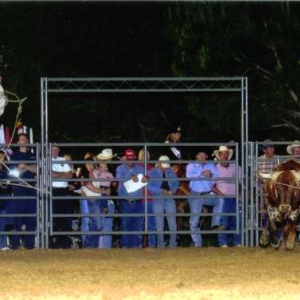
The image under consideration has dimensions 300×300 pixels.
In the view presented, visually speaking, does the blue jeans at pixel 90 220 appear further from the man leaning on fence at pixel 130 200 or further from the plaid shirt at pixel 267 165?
the plaid shirt at pixel 267 165

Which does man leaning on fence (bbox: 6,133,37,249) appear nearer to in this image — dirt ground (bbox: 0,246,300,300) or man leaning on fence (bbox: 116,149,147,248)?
dirt ground (bbox: 0,246,300,300)

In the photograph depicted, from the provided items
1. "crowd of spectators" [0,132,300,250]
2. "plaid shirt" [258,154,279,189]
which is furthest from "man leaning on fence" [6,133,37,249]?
"plaid shirt" [258,154,279,189]

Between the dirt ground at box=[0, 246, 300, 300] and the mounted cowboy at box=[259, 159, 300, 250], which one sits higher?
the mounted cowboy at box=[259, 159, 300, 250]

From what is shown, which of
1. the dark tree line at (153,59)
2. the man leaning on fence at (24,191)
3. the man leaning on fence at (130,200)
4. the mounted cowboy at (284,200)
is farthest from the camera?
the dark tree line at (153,59)

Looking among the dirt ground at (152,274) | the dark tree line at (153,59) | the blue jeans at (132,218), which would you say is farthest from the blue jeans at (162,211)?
the dark tree line at (153,59)

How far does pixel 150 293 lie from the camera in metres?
9.18

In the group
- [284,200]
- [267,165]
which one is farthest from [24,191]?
[284,200]

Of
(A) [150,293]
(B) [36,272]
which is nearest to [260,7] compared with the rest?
(B) [36,272]

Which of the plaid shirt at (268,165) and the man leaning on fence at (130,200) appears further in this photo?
the plaid shirt at (268,165)

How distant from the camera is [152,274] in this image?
1112 centimetres

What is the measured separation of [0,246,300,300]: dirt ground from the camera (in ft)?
30.2

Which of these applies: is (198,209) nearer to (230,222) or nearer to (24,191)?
(230,222)

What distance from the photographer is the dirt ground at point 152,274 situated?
9219 mm

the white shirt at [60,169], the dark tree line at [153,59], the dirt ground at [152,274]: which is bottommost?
the dirt ground at [152,274]
